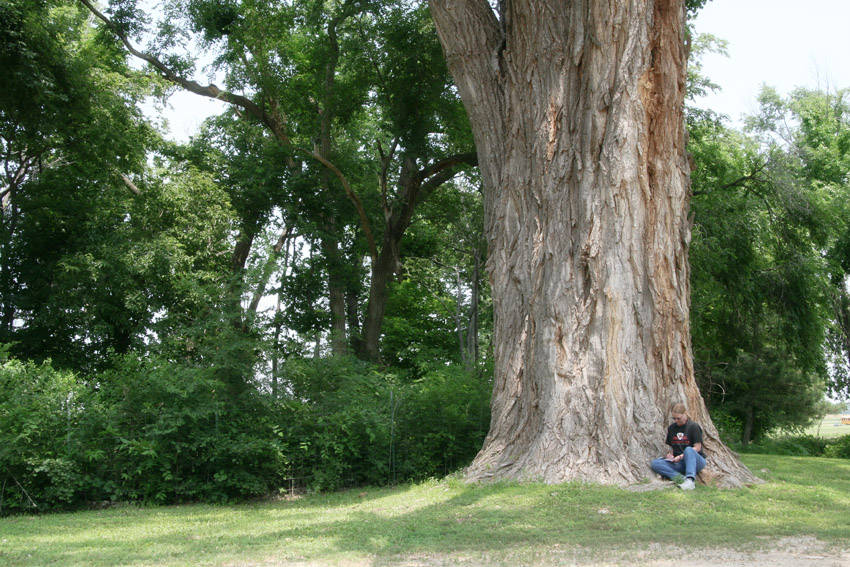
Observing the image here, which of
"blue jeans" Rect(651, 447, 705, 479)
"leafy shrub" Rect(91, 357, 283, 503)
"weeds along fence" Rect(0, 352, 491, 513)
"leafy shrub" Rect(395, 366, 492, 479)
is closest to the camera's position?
"blue jeans" Rect(651, 447, 705, 479)

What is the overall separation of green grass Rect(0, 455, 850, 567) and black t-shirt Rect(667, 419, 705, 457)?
1.99 feet

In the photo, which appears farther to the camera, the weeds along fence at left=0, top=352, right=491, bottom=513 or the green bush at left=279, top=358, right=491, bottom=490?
the green bush at left=279, top=358, right=491, bottom=490

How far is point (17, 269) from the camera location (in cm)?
2117

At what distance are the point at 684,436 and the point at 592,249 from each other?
2.60 m

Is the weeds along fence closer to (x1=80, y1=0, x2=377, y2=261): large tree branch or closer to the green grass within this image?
the green grass

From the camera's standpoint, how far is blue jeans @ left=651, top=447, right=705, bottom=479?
353 inches

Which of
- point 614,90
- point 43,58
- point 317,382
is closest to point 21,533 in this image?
point 317,382

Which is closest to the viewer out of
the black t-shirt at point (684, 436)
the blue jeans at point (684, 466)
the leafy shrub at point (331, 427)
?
the blue jeans at point (684, 466)

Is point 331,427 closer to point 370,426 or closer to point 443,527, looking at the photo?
point 370,426

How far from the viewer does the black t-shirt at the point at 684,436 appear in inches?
360

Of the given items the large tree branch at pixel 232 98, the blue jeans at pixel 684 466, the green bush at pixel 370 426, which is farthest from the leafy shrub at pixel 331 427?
the large tree branch at pixel 232 98

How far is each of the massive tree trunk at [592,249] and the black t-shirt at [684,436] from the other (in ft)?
0.85

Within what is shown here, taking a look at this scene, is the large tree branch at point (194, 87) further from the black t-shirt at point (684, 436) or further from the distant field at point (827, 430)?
the distant field at point (827, 430)

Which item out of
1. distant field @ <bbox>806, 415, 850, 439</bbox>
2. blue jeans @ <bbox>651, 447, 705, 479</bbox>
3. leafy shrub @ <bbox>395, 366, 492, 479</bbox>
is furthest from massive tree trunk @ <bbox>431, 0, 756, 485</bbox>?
distant field @ <bbox>806, 415, 850, 439</bbox>
